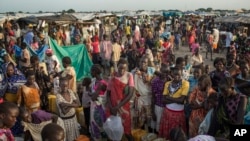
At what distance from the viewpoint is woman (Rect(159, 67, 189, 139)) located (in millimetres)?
4898

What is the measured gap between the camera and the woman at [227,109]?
12.5ft

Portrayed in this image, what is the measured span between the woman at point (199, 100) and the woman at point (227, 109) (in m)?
0.57

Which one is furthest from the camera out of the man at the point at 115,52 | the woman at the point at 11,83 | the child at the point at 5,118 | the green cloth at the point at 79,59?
the man at the point at 115,52

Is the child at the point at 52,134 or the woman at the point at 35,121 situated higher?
the child at the point at 52,134

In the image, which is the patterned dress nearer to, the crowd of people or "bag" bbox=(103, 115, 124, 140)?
the crowd of people

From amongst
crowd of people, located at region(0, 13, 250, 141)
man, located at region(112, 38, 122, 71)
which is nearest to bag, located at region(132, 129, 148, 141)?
crowd of people, located at region(0, 13, 250, 141)

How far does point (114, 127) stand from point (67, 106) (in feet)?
2.69

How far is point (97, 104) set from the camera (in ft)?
17.7

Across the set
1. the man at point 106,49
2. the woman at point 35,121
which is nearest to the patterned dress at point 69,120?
the woman at point 35,121

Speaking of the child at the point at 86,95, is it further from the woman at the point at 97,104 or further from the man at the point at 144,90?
the man at the point at 144,90

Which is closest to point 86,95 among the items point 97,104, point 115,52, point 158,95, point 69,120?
point 97,104

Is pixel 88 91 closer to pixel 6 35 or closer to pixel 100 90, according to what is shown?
pixel 100 90

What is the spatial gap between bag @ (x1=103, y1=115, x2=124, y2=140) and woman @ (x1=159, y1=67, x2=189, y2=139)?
708 millimetres

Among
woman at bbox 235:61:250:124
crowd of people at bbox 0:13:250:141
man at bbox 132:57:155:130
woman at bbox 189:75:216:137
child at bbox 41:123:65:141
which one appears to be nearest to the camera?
child at bbox 41:123:65:141
